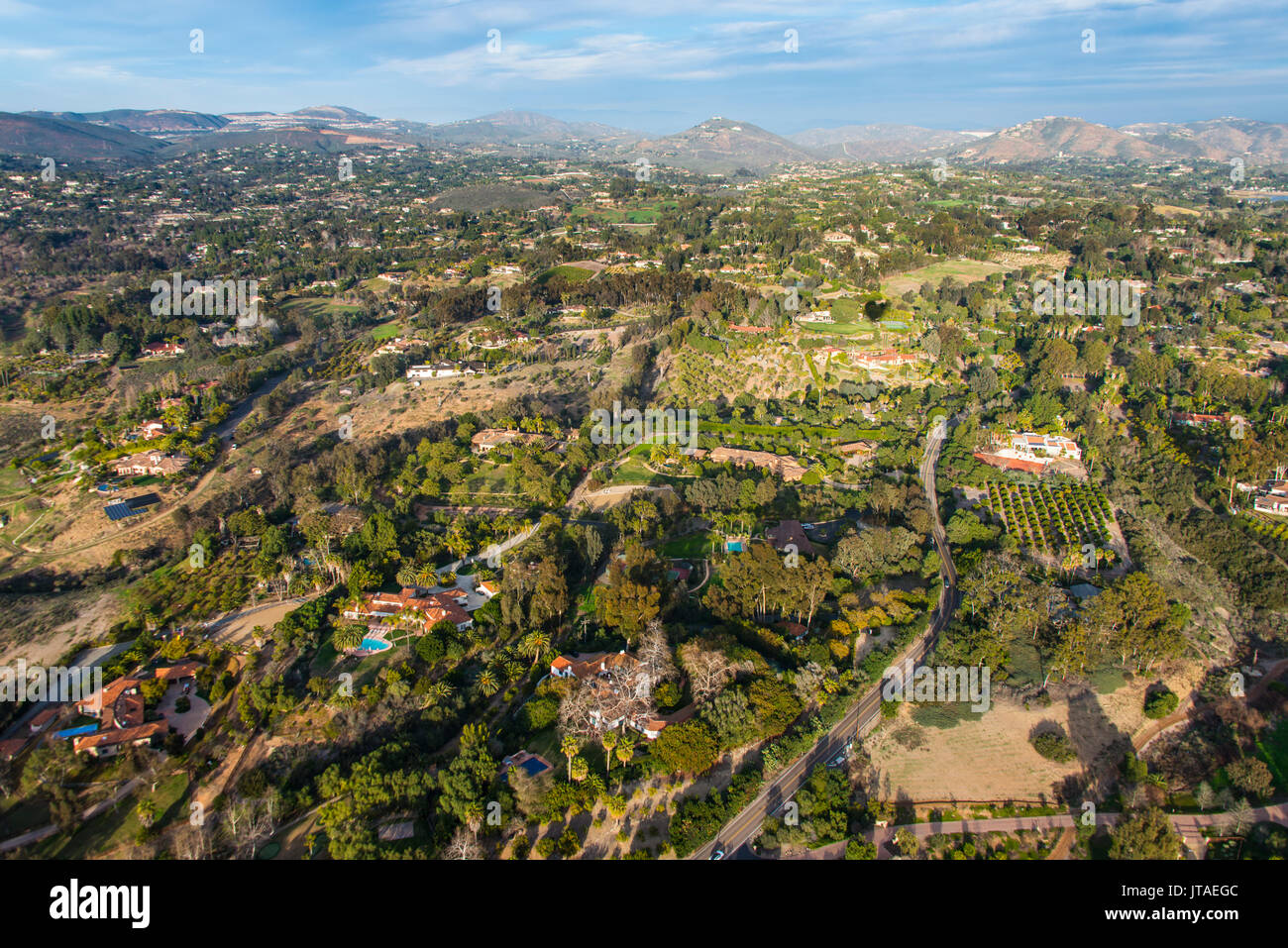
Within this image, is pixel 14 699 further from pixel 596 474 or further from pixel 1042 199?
pixel 1042 199

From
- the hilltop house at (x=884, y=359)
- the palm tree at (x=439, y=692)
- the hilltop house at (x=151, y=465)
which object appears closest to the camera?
the palm tree at (x=439, y=692)

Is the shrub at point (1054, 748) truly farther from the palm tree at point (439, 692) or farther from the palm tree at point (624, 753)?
the palm tree at point (439, 692)

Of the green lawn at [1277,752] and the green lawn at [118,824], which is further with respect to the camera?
the green lawn at [1277,752]

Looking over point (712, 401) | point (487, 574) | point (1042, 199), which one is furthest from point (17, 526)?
point (1042, 199)

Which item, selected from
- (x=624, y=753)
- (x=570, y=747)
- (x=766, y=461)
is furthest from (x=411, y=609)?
(x=766, y=461)

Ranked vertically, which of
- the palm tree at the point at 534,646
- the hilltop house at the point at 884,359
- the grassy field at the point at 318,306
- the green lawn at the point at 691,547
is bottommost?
the palm tree at the point at 534,646

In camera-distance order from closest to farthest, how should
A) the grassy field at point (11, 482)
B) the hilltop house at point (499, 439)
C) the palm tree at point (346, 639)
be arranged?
the palm tree at point (346, 639), the grassy field at point (11, 482), the hilltop house at point (499, 439)

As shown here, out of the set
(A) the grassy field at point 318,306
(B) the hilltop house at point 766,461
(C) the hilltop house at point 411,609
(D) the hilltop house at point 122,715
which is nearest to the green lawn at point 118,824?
(D) the hilltop house at point 122,715
